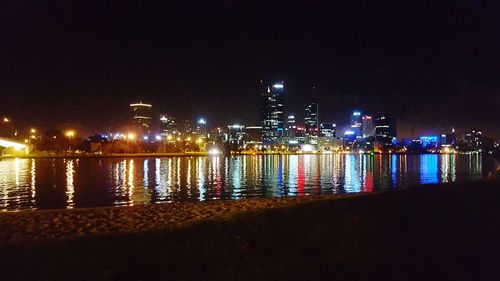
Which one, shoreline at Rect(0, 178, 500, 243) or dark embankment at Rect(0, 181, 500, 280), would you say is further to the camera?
shoreline at Rect(0, 178, 500, 243)

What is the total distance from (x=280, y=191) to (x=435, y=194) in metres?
18.9


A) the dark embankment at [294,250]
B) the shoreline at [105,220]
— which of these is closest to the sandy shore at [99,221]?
the shoreline at [105,220]

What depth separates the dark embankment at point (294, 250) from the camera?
8195 millimetres

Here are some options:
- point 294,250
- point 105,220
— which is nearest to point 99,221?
point 105,220

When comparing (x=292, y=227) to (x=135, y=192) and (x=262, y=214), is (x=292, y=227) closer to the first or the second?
(x=262, y=214)

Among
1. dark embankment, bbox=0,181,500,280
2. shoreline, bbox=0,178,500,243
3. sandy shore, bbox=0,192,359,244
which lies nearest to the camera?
dark embankment, bbox=0,181,500,280

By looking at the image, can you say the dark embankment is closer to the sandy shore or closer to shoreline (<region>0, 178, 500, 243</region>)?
shoreline (<region>0, 178, 500, 243</region>)

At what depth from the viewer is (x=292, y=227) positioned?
10258mm

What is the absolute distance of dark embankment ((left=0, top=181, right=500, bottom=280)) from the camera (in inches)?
323

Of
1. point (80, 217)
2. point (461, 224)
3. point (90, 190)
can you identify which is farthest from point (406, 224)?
point (90, 190)

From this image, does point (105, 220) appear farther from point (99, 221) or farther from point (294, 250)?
point (294, 250)

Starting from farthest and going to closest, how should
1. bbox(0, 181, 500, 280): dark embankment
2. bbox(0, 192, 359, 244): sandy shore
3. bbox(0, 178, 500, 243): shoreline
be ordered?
bbox(0, 192, 359, 244): sandy shore → bbox(0, 178, 500, 243): shoreline → bbox(0, 181, 500, 280): dark embankment

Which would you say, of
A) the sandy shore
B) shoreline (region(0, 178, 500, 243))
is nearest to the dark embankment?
shoreline (region(0, 178, 500, 243))

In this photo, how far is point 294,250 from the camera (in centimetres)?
930
